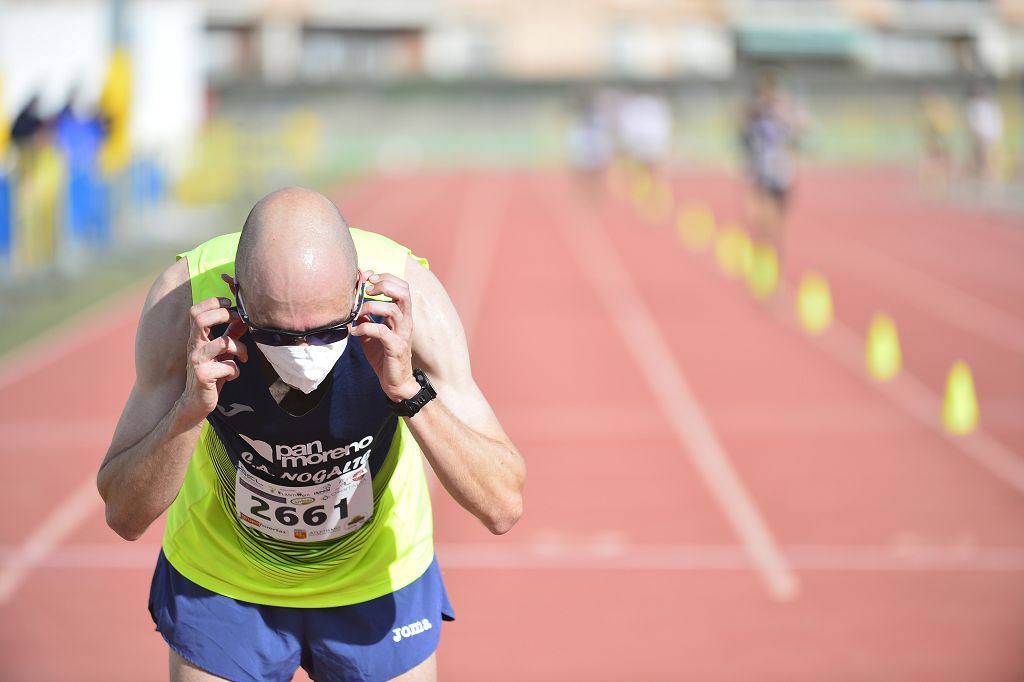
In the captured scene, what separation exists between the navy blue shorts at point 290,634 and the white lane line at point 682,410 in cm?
327

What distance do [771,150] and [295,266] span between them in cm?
1086

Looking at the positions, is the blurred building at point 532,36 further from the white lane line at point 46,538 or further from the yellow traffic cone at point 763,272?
the white lane line at point 46,538

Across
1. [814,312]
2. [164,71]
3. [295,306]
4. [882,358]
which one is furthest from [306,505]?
[164,71]

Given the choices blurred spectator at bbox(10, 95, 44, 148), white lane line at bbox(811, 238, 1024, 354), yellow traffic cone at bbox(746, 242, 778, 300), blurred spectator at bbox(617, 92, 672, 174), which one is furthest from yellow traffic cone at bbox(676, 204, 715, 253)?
blurred spectator at bbox(10, 95, 44, 148)

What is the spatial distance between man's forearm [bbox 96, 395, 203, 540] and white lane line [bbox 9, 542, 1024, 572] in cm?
354

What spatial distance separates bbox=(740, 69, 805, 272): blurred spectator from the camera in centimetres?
1243

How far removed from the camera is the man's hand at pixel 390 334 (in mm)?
2189

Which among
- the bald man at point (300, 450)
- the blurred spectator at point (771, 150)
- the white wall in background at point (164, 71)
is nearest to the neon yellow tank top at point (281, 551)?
the bald man at point (300, 450)

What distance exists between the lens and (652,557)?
19.7ft

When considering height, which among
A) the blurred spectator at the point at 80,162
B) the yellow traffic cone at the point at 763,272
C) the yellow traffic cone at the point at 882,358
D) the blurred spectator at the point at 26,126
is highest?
the blurred spectator at the point at 26,126

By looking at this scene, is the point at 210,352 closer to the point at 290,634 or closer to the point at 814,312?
the point at 290,634

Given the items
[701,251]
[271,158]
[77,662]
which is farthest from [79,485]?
[271,158]

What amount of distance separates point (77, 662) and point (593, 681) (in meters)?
2.00

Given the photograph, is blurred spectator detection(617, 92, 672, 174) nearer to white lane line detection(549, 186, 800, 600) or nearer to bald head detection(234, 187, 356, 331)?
white lane line detection(549, 186, 800, 600)
